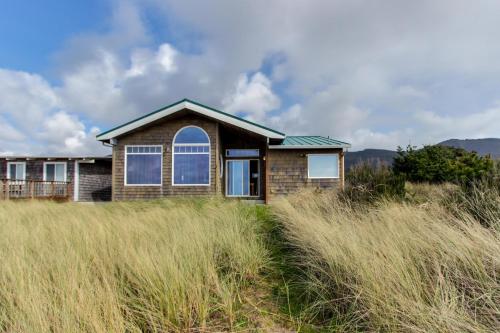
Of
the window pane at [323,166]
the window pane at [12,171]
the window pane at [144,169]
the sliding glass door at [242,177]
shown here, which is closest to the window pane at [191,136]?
the window pane at [144,169]

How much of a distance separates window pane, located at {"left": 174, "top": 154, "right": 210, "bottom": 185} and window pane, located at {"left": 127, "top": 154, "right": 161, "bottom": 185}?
86cm

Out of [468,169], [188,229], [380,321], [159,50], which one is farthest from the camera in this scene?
[468,169]

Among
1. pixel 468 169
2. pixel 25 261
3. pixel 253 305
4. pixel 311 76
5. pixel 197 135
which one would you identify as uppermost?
pixel 311 76

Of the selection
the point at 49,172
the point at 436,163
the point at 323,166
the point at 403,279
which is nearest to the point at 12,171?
the point at 49,172

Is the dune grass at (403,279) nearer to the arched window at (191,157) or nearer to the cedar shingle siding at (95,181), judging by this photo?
the arched window at (191,157)

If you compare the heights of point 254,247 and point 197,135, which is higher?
point 197,135

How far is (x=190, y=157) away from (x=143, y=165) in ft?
7.12

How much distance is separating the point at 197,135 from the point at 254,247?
933cm

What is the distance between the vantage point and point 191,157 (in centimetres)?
1250

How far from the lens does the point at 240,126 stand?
40.2 ft

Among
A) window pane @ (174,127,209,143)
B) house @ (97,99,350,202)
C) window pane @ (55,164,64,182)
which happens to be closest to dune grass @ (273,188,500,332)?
house @ (97,99,350,202)

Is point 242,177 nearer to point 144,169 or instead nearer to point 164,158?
point 164,158

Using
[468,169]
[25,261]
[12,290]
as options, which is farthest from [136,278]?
[468,169]

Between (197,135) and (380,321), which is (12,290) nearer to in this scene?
(380,321)
